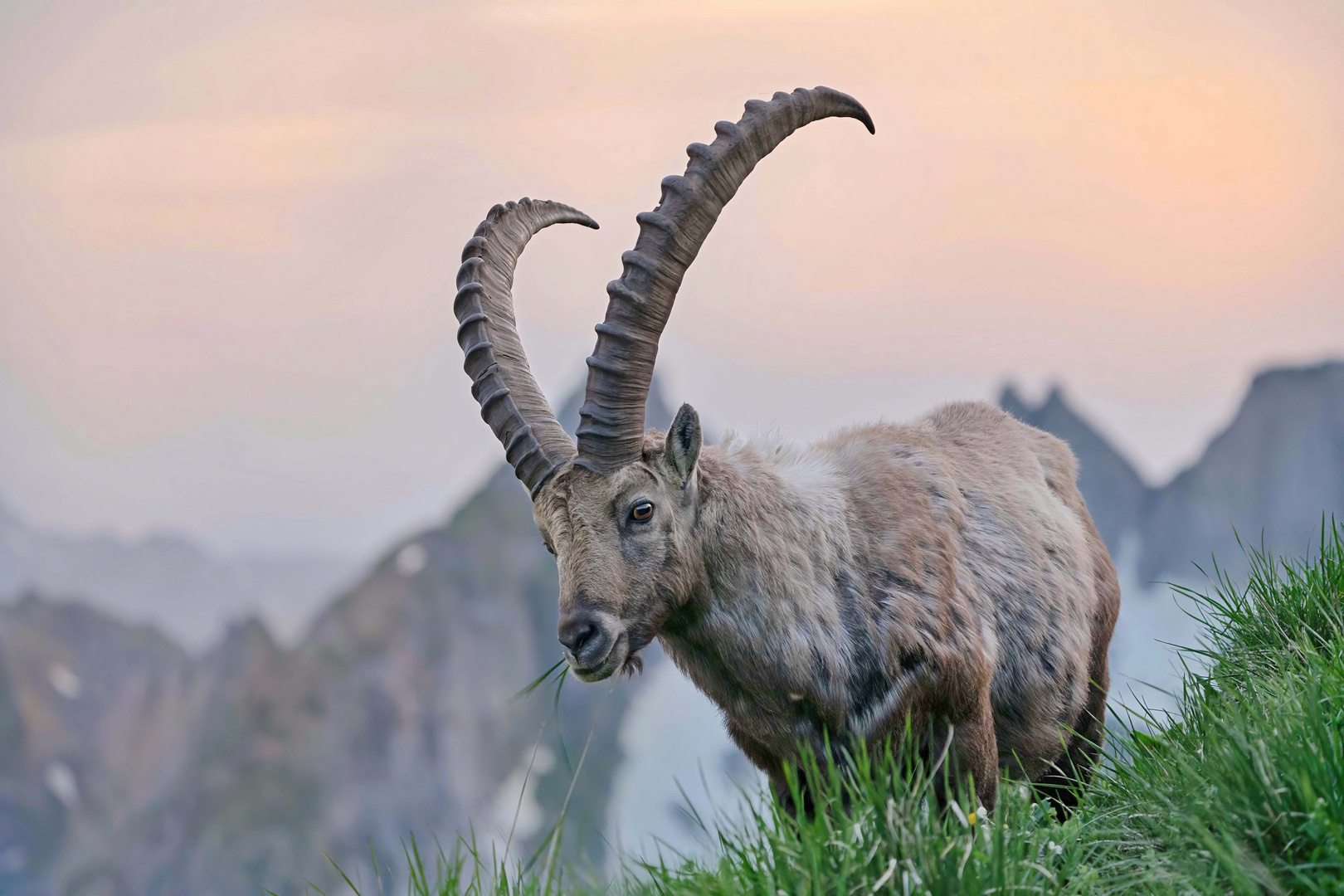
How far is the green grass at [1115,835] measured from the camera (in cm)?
362

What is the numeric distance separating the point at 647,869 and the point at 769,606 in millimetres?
1543

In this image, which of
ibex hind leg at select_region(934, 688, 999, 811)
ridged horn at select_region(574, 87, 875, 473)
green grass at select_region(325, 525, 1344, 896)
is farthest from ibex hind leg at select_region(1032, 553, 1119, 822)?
ridged horn at select_region(574, 87, 875, 473)

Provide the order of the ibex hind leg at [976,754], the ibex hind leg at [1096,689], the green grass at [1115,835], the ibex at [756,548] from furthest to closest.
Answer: the ibex hind leg at [1096,689] < the ibex hind leg at [976,754] < the ibex at [756,548] < the green grass at [1115,835]

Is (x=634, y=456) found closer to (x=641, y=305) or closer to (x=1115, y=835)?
(x=641, y=305)

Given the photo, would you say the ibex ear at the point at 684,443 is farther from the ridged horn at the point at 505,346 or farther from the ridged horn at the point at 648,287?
the ridged horn at the point at 505,346

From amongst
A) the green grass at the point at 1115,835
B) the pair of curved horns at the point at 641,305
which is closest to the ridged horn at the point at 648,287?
the pair of curved horns at the point at 641,305

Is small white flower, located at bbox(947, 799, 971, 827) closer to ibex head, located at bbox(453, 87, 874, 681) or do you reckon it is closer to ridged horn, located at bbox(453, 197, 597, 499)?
ibex head, located at bbox(453, 87, 874, 681)

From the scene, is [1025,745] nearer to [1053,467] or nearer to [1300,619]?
[1300,619]

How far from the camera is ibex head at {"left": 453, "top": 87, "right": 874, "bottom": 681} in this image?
5059 millimetres

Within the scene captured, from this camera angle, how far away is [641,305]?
209 inches

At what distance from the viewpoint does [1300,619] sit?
240 inches

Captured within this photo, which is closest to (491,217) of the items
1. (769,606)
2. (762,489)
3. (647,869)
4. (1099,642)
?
(762,489)

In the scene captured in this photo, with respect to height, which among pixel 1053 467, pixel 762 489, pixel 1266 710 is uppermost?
pixel 1053 467

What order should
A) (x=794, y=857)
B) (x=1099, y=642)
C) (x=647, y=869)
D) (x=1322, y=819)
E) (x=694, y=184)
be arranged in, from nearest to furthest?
(x=1322, y=819), (x=794, y=857), (x=647, y=869), (x=694, y=184), (x=1099, y=642)
